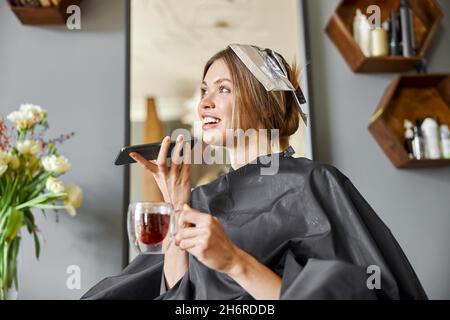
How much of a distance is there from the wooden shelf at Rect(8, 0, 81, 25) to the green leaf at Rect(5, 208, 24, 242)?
84cm

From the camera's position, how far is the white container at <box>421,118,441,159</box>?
179 centimetres

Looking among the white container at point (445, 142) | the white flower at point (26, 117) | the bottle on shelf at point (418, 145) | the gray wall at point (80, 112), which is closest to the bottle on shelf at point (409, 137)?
the bottle on shelf at point (418, 145)

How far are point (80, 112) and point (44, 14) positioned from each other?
0.40 meters

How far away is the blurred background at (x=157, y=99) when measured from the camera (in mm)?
1719

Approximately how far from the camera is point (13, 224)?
1.28 meters

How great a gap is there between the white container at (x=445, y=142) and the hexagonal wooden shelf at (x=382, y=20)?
0.30 m

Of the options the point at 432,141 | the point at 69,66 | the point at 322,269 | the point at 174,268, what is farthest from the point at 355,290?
the point at 69,66

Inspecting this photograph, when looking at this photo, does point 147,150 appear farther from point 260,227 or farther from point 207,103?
point 260,227

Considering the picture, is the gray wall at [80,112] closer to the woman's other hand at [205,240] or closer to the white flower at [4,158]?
A: the white flower at [4,158]

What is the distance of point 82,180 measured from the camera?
1729mm

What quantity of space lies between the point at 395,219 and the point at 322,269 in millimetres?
1050

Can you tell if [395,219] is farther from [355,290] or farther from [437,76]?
[355,290]

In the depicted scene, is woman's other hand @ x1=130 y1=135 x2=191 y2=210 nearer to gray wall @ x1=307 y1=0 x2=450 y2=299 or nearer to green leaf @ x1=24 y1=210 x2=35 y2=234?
green leaf @ x1=24 y1=210 x2=35 y2=234

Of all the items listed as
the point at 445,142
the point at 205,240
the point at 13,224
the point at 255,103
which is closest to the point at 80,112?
the point at 13,224
